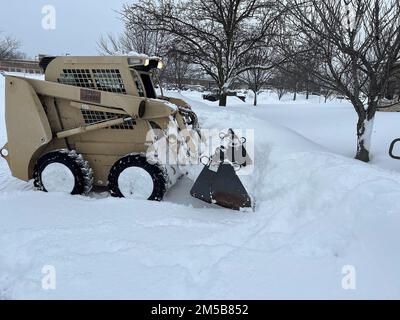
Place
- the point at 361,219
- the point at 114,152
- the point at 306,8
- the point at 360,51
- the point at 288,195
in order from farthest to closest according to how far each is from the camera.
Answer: the point at 306,8, the point at 360,51, the point at 114,152, the point at 288,195, the point at 361,219

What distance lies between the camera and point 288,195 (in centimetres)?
424

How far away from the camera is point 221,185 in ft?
14.2

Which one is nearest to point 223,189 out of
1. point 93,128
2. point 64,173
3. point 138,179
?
point 138,179

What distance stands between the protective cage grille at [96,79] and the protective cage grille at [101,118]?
1.04 feet

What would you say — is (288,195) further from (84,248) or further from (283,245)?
(84,248)

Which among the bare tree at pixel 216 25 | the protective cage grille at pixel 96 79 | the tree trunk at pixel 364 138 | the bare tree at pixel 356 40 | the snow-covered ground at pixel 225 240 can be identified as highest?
the bare tree at pixel 216 25

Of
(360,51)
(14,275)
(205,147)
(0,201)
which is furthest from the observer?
(360,51)

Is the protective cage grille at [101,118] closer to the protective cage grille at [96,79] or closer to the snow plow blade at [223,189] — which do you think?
the protective cage grille at [96,79]

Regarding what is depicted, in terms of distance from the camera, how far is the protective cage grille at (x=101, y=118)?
4.83 metres

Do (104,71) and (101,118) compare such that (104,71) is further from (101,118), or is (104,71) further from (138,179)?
(138,179)

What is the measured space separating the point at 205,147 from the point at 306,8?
3.52 metres

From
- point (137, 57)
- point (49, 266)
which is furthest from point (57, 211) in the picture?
point (137, 57)

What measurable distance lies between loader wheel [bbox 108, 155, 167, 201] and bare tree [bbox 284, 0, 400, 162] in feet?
12.9

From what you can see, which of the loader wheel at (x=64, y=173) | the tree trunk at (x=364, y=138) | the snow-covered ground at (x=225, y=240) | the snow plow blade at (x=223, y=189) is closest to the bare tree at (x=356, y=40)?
the tree trunk at (x=364, y=138)
